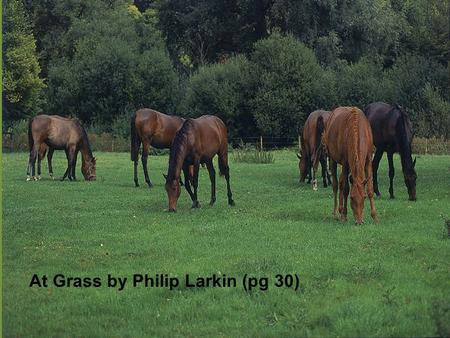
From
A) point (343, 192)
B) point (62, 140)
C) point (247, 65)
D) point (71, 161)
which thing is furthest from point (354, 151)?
point (247, 65)

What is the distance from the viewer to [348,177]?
1484 centimetres

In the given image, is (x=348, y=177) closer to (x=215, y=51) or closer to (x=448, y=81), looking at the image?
(x=448, y=81)

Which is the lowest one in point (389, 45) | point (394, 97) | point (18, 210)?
point (18, 210)

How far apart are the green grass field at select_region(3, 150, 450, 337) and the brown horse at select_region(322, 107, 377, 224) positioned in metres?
0.46

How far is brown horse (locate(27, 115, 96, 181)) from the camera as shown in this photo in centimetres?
2572

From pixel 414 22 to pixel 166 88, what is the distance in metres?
20.5

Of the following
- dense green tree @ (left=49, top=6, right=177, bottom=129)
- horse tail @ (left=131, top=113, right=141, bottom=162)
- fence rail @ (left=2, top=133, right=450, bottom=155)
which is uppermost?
dense green tree @ (left=49, top=6, right=177, bottom=129)

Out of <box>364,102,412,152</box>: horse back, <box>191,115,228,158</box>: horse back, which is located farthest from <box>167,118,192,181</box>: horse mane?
<box>364,102,412,152</box>: horse back

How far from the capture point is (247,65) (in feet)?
163

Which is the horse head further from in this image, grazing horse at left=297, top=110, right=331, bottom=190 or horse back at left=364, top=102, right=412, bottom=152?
horse back at left=364, top=102, right=412, bottom=152

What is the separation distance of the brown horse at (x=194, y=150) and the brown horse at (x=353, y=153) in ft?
10.6

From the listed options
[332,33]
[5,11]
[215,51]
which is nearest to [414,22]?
[332,33]

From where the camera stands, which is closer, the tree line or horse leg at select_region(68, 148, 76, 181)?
horse leg at select_region(68, 148, 76, 181)

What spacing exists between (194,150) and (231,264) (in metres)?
6.98
